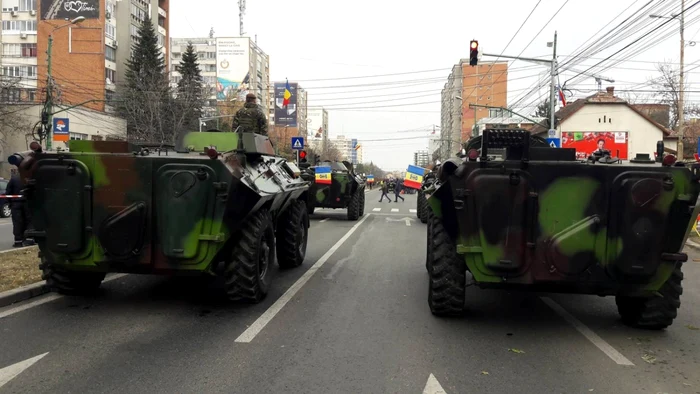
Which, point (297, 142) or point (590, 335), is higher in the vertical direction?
point (297, 142)

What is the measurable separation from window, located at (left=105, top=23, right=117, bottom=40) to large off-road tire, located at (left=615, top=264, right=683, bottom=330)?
196ft

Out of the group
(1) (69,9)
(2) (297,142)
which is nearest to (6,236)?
(2) (297,142)

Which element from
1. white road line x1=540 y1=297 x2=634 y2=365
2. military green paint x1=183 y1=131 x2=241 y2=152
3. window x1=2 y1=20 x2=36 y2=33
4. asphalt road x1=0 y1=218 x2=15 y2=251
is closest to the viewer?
white road line x1=540 y1=297 x2=634 y2=365

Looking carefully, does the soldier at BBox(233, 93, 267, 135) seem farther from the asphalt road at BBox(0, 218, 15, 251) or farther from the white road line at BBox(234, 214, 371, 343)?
the asphalt road at BBox(0, 218, 15, 251)

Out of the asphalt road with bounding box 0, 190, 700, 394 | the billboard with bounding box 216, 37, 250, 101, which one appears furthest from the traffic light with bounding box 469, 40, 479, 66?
the billboard with bounding box 216, 37, 250, 101

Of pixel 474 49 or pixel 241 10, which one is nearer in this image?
pixel 474 49

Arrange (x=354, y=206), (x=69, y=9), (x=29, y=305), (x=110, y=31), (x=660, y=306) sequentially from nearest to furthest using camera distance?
1. (x=660, y=306)
2. (x=29, y=305)
3. (x=354, y=206)
4. (x=69, y=9)
5. (x=110, y=31)

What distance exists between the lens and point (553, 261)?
512 centimetres

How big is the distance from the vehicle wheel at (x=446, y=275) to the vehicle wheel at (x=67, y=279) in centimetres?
410

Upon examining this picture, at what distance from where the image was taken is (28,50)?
56531mm

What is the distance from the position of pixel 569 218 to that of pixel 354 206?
46.0 feet

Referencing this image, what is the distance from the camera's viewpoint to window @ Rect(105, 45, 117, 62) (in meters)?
55.9

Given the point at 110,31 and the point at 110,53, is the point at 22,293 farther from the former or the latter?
the point at 110,31

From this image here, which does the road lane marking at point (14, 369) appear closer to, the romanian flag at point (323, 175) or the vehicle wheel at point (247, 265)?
the vehicle wheel at point (247, 265)
